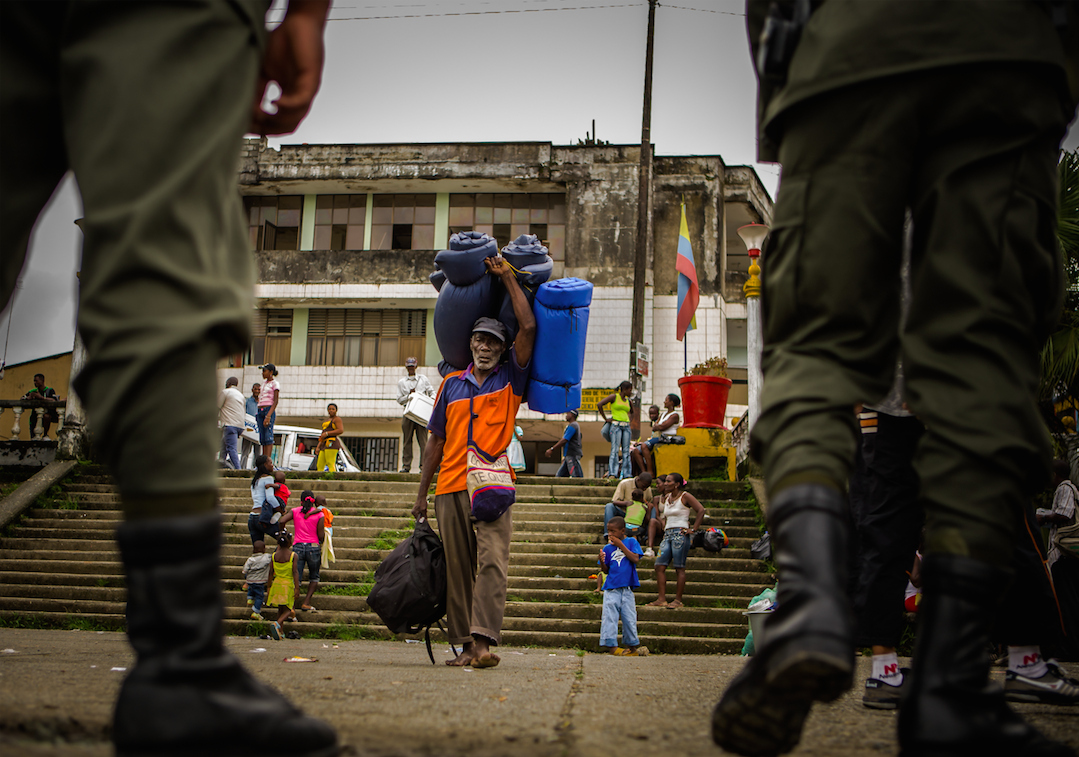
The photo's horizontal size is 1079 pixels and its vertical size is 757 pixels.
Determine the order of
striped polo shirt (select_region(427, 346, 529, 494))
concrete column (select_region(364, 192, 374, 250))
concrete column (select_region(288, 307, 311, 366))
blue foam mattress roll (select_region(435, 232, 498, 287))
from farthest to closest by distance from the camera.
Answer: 1. concrete column (select_region(364, 192, 374, 250))
2. concrete column (select_region(288, 307, 311, 366))
3. blue foam mattress roll (select_region(435, 232, 498, 287))
4. striped polo shirt (select_region(427, 346, 529, 494))

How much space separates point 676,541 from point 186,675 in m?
9.86

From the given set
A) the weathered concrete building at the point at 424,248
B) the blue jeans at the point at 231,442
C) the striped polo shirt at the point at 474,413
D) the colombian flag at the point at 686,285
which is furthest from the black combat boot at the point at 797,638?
the weathered concrete building at the point at 424,248

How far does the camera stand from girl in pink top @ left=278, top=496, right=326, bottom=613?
10445 mm

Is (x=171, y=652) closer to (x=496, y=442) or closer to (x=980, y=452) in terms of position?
(x=980, y=452)

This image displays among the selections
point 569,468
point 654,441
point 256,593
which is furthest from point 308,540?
point 569,468

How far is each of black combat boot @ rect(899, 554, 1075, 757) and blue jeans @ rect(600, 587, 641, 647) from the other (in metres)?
7.67

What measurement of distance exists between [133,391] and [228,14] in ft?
2.01

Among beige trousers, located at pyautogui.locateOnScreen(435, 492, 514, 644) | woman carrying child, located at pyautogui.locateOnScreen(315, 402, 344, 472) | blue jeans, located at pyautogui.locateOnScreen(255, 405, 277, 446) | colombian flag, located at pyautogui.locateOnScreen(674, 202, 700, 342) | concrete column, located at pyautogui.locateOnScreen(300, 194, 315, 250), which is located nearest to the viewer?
beige trousers, located at pyautogui.locateOnScreen(435, 492, 514, 644)

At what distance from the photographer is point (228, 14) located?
1.41 m

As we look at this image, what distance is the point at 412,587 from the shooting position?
4.83 m

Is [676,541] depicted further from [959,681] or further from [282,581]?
[959,681]

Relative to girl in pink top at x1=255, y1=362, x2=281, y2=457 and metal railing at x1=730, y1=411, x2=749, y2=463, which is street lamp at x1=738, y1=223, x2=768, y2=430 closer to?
metal railing at x1=730, y1=411, x2=749, y2=463

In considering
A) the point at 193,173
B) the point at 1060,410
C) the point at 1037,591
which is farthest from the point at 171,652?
the point at 1060,410

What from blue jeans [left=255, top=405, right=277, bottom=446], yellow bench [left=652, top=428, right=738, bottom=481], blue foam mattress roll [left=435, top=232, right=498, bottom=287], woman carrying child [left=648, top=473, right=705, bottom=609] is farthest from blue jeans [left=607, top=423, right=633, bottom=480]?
blue foam mattress roll [left=435, top=232, right=498, bottom=287]
